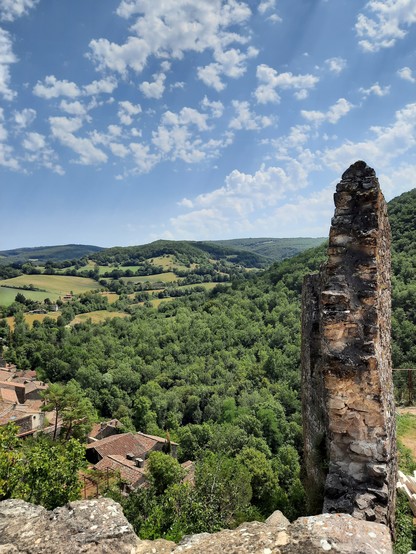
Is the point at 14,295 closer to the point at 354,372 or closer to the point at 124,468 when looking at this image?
the point at 124,468

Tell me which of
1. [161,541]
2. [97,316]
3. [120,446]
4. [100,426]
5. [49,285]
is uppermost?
[161,541]

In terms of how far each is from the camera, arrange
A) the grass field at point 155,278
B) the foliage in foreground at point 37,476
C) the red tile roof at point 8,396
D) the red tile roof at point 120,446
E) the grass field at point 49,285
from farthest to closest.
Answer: the grass field at point 155,278, the grass field at point 49,285, the red tile roof at point 8,396, the red tile roof at point 120,446, the foliage in foreground at point 37,476

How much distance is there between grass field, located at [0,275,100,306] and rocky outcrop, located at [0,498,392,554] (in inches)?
3873

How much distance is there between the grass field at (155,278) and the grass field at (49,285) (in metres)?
14.7

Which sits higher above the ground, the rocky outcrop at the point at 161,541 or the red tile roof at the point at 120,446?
the rocky outcrop at the point at 161,541

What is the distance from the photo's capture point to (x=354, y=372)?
15.1 feet

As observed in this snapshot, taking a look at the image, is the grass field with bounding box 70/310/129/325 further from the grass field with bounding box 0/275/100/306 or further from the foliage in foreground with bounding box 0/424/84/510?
the foliage in foreground with bounding box 0/424/84/510

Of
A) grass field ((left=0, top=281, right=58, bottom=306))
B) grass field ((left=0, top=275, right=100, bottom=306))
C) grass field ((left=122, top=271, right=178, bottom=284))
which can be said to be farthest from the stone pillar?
grass field ((left=122, top=271, right=178, bottom=284))

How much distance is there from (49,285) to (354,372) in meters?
121

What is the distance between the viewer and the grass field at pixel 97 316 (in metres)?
90.1

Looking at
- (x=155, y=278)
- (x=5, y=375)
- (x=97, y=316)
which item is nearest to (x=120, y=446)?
(x=5, y=375)

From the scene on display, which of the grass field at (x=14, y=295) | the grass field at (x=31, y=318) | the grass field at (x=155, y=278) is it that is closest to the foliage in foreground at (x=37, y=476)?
the grass field at (x=31, y=318)

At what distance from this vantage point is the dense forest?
71.3 ft

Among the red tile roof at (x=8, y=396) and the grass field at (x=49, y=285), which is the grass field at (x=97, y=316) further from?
the red tile roof at (x=8, y=396)
